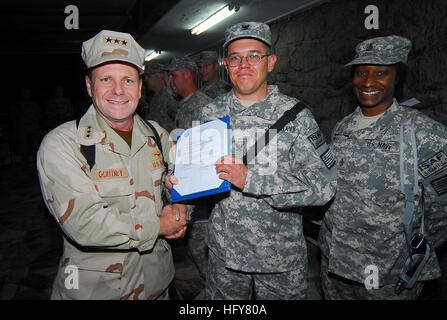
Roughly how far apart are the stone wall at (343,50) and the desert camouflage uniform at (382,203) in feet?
2.89

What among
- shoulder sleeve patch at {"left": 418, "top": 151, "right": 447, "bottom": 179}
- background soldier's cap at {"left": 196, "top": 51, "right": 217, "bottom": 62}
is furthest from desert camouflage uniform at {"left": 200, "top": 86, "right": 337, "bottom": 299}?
background soldier's cap at {"left": 196, "top": 51, "right": 217, "bottom": 62}

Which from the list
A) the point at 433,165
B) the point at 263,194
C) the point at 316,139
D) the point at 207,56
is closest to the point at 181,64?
the point at 207,56

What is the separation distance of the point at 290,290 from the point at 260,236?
0.39m

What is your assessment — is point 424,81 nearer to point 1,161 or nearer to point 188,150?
point 188,150

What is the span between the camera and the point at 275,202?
162 centimetres

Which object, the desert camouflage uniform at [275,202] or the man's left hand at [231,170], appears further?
the desert camouflage uniform at [275,202]

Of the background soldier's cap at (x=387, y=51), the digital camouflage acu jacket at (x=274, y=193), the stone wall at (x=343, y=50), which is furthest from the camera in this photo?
the stone wall at (x=343, y=50)

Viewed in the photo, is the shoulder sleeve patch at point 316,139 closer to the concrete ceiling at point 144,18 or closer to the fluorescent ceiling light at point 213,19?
the concrete ceiling at point 144,18

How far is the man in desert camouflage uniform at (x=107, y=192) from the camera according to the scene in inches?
54.2

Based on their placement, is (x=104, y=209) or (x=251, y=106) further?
(x=251, y=106)

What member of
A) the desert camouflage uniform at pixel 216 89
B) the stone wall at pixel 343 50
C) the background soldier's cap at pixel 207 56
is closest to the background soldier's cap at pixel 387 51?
the stone wall at pixel 343 50

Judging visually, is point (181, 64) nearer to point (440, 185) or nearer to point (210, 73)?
point (210, 73)

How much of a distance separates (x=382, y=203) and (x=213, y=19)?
15.6 ft

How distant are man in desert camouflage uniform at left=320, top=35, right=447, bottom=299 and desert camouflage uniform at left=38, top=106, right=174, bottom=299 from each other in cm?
140
